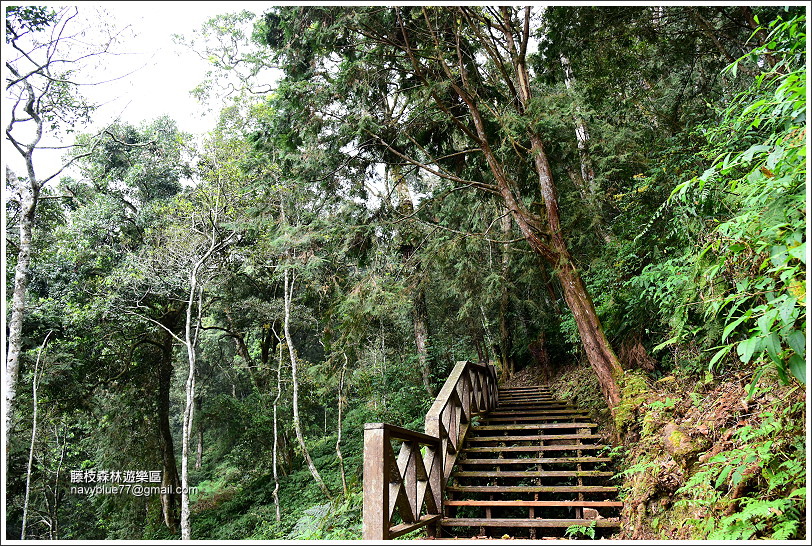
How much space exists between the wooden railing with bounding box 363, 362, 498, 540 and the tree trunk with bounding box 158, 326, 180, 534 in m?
10.2

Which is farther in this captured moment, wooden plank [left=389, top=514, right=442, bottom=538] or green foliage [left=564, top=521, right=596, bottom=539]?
green foliage [left=564, top=521, right=596, bottom=539]

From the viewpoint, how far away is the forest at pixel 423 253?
3.11 m

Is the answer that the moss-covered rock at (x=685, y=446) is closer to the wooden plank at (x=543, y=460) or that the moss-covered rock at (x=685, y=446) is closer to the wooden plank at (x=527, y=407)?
the wooden plank at (x=543, y=460)

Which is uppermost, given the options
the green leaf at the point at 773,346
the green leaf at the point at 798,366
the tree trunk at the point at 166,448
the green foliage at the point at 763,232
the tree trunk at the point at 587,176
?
the tree trunk at the point at 587,176

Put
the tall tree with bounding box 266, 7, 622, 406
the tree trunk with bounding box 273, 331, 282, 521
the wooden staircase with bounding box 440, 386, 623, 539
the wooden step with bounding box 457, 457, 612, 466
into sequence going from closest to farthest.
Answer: the wooden staircase with bounding box 440, 386, 623, 539, the wooden step with bounding box 457, 457, 612, 466, the tall tree with bounding box 266, 7, 622, 406, the tree trunk with bounding box 273, 331, 282, 521

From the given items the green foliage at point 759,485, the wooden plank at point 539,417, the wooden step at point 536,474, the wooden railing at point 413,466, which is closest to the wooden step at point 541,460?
the wooden step at point 536,474

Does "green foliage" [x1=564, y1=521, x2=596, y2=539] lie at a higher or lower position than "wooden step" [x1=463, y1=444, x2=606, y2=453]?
lower

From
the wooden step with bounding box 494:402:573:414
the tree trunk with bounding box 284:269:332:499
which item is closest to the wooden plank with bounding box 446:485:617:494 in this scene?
the wooden step with bounding box 494:402:573:414

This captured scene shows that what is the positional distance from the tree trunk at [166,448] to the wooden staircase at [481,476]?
10.2m

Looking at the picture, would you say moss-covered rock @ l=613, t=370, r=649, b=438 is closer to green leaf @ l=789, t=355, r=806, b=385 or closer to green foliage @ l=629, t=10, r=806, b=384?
green foliage @ l=629, t=10, r=806, b=384

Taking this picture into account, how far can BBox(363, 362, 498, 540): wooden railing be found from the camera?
342 cm

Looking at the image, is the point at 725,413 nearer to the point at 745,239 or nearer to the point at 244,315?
the point at 745,239

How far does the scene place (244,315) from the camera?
48.6 ft

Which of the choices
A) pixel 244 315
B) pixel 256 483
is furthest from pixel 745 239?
pixel 256 483
